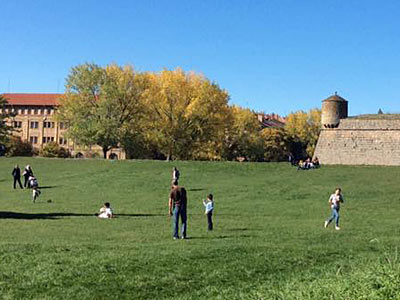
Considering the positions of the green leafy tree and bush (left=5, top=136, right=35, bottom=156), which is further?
bush (left=5, top=136, right=35, bottom=156)

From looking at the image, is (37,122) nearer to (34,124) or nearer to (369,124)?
(34,124)

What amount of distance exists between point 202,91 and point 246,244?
177 feet

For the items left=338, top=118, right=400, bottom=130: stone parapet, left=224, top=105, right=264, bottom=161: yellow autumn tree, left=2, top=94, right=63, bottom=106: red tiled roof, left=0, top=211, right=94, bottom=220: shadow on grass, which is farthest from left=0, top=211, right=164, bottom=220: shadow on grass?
left=2, top=94, right=63, bottom=106: red tiled roof

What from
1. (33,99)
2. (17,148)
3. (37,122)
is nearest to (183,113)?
(17,148)

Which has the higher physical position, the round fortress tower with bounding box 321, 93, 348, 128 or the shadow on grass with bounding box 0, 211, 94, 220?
the round fortress tower with bounding box 321, 93, 348, 128

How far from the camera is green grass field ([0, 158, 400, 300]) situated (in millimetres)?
10398

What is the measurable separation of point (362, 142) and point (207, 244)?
55.8 m

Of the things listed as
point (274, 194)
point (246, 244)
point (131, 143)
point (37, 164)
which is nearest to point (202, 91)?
point (131, 143)

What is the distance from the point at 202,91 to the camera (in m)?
68.8

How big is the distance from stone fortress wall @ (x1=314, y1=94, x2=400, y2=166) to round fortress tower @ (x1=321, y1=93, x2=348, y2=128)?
56 centimetres

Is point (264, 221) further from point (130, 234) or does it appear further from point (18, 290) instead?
point (18, 290)

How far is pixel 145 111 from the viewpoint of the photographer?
2699 inches

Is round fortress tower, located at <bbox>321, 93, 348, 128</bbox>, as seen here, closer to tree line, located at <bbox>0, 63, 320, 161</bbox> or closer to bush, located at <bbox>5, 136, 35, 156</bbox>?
tree line, located at <bbox>0, 63, 320, 161</bbox>

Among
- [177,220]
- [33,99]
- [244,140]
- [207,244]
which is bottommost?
[207,244]
